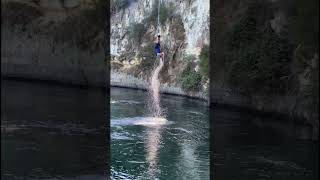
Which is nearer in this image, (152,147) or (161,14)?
(152,147)

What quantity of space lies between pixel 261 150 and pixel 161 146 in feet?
6.03

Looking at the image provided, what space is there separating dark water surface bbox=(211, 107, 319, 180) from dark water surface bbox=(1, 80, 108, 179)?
1997 millimetres

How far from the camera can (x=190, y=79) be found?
20.6 m

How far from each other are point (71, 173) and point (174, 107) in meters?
11.3

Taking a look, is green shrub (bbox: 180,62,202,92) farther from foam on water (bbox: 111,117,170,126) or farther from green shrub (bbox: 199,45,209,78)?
foam on water (bbox: 111,117,170,126)

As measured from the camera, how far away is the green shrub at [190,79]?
20.2 m

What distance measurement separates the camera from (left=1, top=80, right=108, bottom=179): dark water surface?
5301 mm

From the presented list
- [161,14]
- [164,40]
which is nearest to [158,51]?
[164,40]

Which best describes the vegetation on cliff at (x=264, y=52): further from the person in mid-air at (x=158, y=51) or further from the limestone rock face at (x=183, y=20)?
the person in mid-air at (x=158, y=51)

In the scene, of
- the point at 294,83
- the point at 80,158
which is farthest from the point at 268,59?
the point at 80,158

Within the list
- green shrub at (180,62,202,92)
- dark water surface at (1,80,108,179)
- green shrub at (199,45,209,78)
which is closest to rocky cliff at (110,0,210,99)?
green shrub at (180,62,202,92)

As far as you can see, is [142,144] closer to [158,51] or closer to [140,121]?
[140,121]

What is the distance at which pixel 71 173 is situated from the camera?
237 inches

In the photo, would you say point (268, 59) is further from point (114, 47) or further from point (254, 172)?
point (114, 47)
